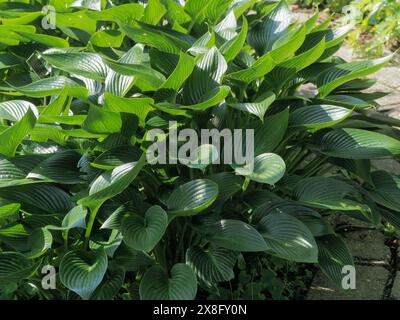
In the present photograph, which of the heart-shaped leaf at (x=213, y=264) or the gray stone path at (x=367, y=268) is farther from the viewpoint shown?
the gray stone path at (x=367, y=268)

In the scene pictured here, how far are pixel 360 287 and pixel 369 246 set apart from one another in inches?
11.4

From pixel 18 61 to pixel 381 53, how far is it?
243 centimetres

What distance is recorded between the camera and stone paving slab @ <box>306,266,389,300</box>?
2.23m

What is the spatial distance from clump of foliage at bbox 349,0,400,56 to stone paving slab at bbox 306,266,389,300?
6.41 feet

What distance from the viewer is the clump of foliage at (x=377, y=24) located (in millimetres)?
3832

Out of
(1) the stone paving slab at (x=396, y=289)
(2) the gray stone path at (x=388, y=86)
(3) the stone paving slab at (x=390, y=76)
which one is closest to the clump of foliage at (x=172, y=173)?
(1) the stone paving slab at (x=396, y=289)

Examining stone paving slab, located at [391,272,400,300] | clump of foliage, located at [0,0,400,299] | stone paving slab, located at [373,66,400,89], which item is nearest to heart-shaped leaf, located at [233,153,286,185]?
clump of foliage, located at [0,0,400,299]

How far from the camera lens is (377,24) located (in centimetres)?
415

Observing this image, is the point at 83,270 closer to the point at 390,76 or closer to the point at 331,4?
the point at 390,76

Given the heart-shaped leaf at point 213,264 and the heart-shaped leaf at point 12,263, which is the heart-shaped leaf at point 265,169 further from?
the heart-shaped leaf at point 12,263

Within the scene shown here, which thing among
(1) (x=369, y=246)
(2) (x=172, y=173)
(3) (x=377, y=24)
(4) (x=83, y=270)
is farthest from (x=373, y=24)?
(4) (x=83, y=270)

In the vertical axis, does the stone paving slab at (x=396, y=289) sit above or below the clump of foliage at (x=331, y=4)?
below

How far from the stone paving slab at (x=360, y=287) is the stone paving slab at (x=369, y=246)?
64 mm

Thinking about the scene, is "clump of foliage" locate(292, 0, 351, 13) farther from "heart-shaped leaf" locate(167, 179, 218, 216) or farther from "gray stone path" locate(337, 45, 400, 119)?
"heart-shaped leaf" locate(167, 179, 218, 216)
